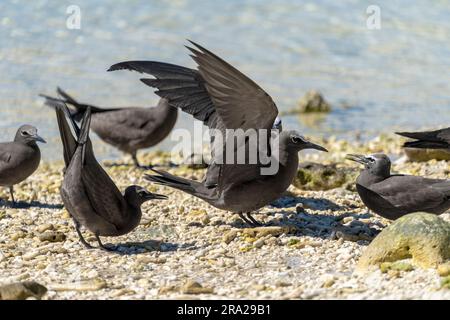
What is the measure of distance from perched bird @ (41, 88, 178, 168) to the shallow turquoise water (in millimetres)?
788

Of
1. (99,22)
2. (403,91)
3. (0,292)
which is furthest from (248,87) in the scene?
(99,22)

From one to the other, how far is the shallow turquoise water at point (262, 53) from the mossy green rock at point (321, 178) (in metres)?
3.58

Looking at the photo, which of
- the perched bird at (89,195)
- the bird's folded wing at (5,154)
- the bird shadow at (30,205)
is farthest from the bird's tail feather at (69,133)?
the bird's folded wing at (5,154)

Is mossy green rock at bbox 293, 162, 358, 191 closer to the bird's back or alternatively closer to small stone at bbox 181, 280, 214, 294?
the bird's back

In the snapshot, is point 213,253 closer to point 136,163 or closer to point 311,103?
point 136,163

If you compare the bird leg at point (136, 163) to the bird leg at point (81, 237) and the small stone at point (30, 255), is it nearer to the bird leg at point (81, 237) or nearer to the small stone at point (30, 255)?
the bird leg at point (81, 237)

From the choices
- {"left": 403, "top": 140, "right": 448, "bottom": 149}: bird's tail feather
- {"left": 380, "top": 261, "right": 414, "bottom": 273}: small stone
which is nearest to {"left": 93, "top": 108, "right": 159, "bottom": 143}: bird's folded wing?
{"left": 403, "top": 140, "right": 448, "bottom": 149}: bird's tail feather

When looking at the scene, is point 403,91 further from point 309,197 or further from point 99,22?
point 309,197

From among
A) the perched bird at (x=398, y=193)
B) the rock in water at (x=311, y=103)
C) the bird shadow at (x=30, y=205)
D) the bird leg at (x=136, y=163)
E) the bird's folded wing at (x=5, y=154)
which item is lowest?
the bird shadow at (x=30, y=205)

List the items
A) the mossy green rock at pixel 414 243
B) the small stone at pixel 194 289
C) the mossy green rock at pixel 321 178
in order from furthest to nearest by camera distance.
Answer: the mossy green rock at pixel 321 178 < the mossy green rock at pixel 414 243 < the small stone at pixel 194 289

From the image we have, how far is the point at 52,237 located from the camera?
6809 mm

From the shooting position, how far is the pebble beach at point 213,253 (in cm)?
539

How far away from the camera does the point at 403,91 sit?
14.6 metres

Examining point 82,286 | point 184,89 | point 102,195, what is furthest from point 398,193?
point 82,286
